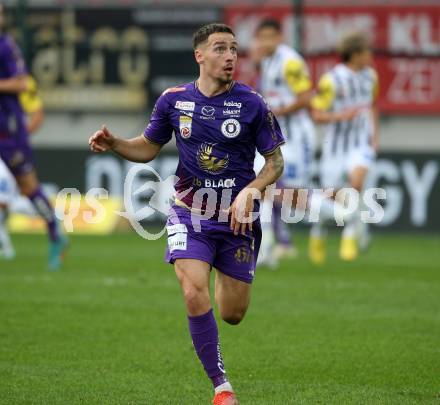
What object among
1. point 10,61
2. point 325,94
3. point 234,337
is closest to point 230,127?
point 234,337

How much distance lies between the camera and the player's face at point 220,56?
20.9 feet

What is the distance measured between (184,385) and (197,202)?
107cm

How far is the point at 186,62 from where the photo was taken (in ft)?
63.0

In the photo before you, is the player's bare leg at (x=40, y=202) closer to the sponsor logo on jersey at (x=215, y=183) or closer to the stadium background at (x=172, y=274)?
the stadium background at (x=172, y=274)

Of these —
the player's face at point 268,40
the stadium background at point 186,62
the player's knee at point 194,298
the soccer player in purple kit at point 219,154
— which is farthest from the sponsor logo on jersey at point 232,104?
the stadium background at point 186,62

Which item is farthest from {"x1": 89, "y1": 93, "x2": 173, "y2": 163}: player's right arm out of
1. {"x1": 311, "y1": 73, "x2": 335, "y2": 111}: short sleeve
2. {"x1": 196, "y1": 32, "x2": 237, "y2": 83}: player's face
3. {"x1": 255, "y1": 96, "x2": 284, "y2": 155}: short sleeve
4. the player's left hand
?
{"x1": 311, "y1": 73, "x2": 335, "y2": 111}: short sleeve

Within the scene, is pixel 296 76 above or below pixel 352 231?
above

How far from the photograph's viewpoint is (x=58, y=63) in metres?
19.7

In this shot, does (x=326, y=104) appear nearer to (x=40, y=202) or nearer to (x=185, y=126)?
(x=40, y=202)

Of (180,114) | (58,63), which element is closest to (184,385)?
(180,114)

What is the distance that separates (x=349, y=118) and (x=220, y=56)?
7.65 metres

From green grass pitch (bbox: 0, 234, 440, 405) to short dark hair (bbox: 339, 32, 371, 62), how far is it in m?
2.61

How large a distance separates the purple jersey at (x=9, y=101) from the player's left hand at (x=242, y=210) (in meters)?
6.63

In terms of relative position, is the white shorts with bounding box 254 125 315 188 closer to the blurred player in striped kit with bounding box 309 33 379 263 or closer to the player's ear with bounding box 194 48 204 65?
the blurred player in striped kit with bounding box 309 33 379 263
